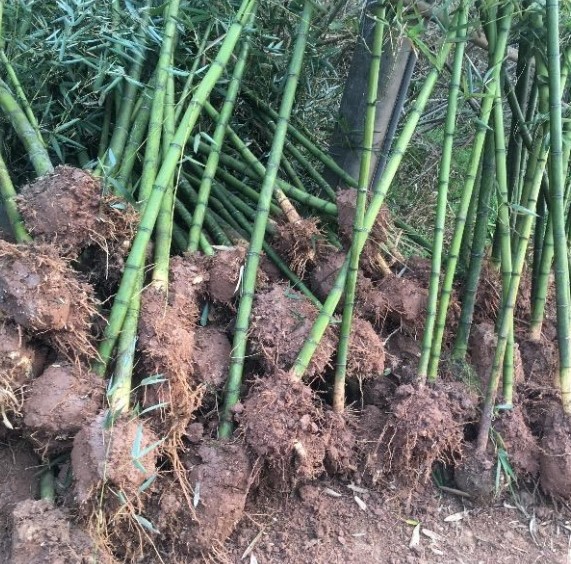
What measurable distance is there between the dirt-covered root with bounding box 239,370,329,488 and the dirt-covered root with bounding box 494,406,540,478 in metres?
0.54

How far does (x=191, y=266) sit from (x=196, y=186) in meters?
0.41

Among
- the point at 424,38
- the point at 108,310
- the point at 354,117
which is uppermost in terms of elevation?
the point at 424,38

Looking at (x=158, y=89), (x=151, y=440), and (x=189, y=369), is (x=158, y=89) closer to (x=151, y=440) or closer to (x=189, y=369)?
(x=189, y=369)

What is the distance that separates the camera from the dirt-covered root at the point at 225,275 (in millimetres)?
1647

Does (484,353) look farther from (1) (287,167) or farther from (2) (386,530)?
(1) (287,167)

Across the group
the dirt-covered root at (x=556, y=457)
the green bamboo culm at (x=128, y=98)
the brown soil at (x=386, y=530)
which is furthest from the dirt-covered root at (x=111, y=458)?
the dirt-covered root at (x=556, y=457)

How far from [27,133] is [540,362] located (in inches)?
65.3

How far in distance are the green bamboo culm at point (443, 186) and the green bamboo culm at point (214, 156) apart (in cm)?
62

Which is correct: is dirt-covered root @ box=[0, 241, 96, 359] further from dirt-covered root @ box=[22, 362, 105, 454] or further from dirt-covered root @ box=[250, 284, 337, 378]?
dirt-covered root @ box=[250, 284, 337, 378]

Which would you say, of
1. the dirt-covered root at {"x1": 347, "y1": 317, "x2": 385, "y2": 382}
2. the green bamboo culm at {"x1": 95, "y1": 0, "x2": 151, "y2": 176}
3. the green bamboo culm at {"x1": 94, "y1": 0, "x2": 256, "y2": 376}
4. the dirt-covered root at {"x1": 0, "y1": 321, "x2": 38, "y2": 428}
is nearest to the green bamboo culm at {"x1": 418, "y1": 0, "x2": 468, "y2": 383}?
the dirt-covered root at {"x1": 347, "y1": 317, "x2": 385, "y2": 382}

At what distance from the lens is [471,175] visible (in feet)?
5.48

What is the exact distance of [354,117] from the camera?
6.66 feet

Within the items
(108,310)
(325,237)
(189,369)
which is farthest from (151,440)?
(325,237)

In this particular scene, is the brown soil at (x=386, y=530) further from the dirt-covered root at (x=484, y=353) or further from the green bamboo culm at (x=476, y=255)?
the green bamboo culm at (x=476, y=255)
